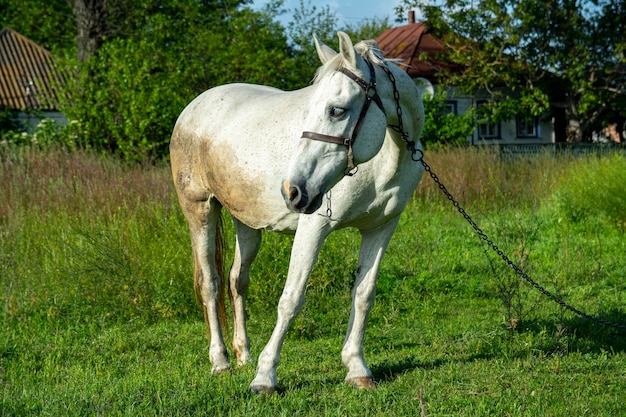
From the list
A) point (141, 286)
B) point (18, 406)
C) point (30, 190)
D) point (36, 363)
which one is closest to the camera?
point (18, 406)

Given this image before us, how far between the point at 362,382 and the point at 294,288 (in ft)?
2.51

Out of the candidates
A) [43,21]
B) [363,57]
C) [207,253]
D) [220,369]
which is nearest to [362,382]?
[220,369]

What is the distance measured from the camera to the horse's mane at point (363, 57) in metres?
4.00

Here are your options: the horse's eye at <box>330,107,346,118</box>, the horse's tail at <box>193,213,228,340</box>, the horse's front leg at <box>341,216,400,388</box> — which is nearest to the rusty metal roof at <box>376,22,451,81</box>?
the horse's tail at <box>193,213,228,340</box>

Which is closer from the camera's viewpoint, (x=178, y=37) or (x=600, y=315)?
(x=600, y=315)

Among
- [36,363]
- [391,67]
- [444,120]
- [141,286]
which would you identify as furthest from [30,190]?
[444,120]

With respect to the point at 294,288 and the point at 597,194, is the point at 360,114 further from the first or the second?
the point at 597,194

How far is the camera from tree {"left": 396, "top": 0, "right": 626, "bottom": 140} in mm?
24797

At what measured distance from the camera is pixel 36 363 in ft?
18.5

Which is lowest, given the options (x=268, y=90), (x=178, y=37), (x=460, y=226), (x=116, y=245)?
(x=460, y=226)

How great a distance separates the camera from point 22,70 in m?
31.5

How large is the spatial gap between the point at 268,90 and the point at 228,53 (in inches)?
547

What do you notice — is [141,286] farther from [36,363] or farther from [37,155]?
[37,155]

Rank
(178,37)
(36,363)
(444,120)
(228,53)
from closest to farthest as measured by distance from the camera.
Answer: (36,363), (228,53), (444,120), (178,37)
